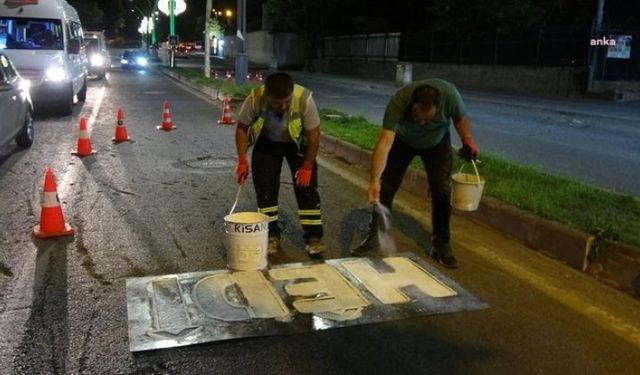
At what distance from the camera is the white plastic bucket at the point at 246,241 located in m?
4.52

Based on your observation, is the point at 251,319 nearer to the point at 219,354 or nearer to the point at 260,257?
the point at 219,354

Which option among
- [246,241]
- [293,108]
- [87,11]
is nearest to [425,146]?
[293,108]

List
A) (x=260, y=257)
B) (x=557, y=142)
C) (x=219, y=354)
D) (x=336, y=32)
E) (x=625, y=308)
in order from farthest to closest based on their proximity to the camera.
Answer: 1. (x=336, y=32)
2. (x=557, y=142)
3. (x=260, y=257)
4. (x=625, y=308)
5. (x=219, y=354)

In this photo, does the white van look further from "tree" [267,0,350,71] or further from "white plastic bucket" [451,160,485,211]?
"tree" [267,0,350,71]

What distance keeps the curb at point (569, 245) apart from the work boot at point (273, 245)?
2159mm

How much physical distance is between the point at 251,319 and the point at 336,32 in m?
42.3

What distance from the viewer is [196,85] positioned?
25.0 m

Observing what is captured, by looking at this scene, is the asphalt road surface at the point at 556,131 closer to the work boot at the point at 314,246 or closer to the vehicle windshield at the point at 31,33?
the work boot at the point at 314,246

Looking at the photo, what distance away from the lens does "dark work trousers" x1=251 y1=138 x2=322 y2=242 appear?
202 inches

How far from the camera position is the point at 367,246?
5344 millimetres

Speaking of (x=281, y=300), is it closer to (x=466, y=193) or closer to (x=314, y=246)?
(x=314, y=246)

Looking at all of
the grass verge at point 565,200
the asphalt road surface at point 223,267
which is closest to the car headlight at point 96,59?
the asphalt road surface at point 223,267

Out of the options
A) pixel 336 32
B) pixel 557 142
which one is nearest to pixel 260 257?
pixel 557 142

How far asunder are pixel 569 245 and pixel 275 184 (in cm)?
243
